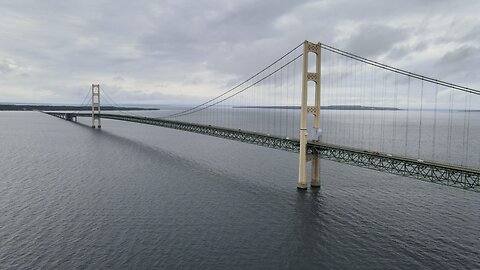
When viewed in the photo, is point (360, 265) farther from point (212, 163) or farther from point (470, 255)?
point (212, 163)

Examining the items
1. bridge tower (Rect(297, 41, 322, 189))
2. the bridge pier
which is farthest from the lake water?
bridge tower (Rect(297, 41, 322, 189))

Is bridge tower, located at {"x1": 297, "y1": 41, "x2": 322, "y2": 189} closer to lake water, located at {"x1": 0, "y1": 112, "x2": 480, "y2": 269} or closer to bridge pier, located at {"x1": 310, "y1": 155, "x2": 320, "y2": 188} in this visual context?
bridge pier, located at {"x1": 310, "y1": 155, "x2": 320, "y2": 188}

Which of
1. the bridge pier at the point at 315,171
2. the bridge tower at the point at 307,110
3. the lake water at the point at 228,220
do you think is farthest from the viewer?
the bridge pier at the point at 315,171

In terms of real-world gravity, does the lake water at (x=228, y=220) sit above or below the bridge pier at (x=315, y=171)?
below

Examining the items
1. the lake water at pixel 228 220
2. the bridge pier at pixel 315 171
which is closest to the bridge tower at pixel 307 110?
the bridge pier at pixel 315 171

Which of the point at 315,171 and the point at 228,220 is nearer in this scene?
the point at 228,220

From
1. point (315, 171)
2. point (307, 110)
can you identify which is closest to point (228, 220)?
point (315, 171)

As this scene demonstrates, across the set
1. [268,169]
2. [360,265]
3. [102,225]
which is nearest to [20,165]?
[102,225]

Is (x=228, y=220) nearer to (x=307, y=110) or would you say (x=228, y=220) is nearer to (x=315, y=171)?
(x=315, y=171)

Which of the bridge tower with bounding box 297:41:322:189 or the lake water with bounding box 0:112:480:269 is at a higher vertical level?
the bridge tower with bounding box 297:41:322:189

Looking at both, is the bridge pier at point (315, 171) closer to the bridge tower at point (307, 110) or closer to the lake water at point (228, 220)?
the bridge tower at point (307, 110)
